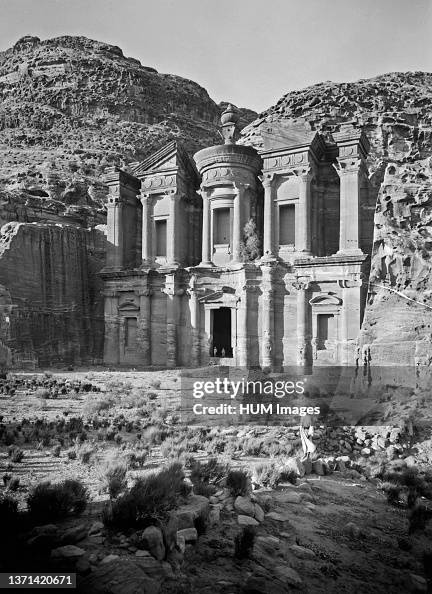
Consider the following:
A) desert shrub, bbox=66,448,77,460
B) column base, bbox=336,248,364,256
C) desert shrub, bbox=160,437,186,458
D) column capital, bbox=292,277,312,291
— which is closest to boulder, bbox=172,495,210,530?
desert shrub, bbox=160,437,186,458

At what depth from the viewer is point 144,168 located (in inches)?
1118

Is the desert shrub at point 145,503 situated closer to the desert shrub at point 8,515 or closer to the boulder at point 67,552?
the boulder at point 67,552

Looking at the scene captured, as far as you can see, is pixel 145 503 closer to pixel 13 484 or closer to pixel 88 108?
pixel 13 484

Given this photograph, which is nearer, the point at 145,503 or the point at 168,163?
the point at 145,503

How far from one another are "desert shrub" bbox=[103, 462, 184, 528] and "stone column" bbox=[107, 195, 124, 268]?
22.9 metres

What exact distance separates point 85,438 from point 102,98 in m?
61.5

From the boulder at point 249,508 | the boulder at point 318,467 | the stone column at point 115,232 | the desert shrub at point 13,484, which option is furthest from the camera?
the stone column at point 115,232

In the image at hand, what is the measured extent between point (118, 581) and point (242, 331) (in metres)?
19.7

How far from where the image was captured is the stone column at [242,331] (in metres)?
23.5

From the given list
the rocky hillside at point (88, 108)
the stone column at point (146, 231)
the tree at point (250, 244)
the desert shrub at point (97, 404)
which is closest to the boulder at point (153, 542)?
the desert shrub at point (97, 404)

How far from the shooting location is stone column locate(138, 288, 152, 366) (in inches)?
1045

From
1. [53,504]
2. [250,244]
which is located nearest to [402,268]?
[53,504]

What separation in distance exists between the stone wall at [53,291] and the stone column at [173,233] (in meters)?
5.68

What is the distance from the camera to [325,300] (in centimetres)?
2242
